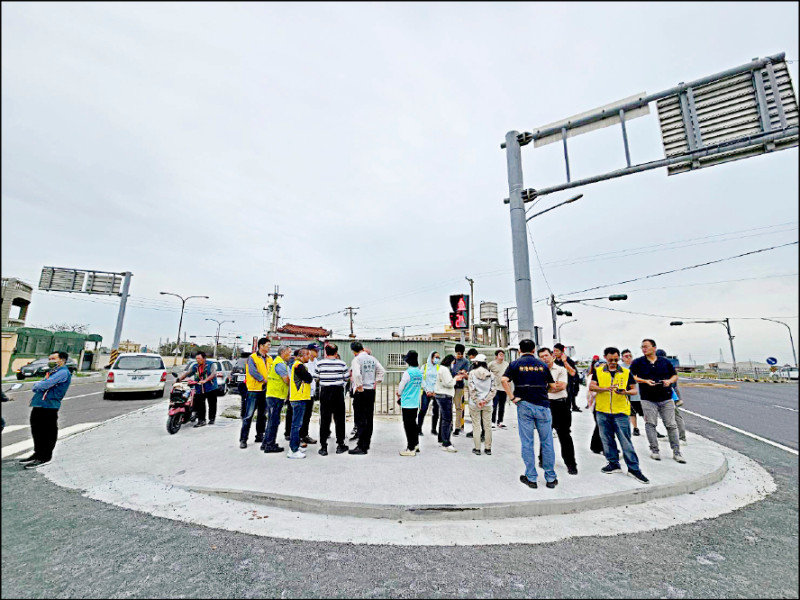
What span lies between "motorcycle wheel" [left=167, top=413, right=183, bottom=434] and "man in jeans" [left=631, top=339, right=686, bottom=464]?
350 inches

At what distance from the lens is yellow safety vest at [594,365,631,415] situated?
17.1ft

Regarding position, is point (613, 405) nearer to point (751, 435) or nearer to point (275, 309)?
point (751, 435)

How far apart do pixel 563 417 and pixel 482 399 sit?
1.30 m

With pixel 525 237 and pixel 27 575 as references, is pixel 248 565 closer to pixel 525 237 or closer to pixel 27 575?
pixel 27 575

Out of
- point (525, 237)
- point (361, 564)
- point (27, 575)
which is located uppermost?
point (525, 237)

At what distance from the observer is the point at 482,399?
6086 millimetres

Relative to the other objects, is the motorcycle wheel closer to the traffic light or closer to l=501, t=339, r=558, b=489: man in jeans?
the traffic light

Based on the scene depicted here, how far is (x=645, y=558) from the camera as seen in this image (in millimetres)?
3010

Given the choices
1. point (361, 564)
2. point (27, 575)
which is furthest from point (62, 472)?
point (361, 564)

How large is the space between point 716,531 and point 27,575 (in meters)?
5.86

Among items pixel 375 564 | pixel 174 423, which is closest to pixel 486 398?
pixel 375 564

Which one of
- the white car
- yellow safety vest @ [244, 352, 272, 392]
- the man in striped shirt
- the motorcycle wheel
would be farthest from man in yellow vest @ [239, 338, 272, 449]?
the white car

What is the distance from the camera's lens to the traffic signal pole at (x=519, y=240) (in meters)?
7.16

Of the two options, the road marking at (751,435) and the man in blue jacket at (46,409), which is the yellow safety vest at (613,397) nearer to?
the road marking at (751,435)
